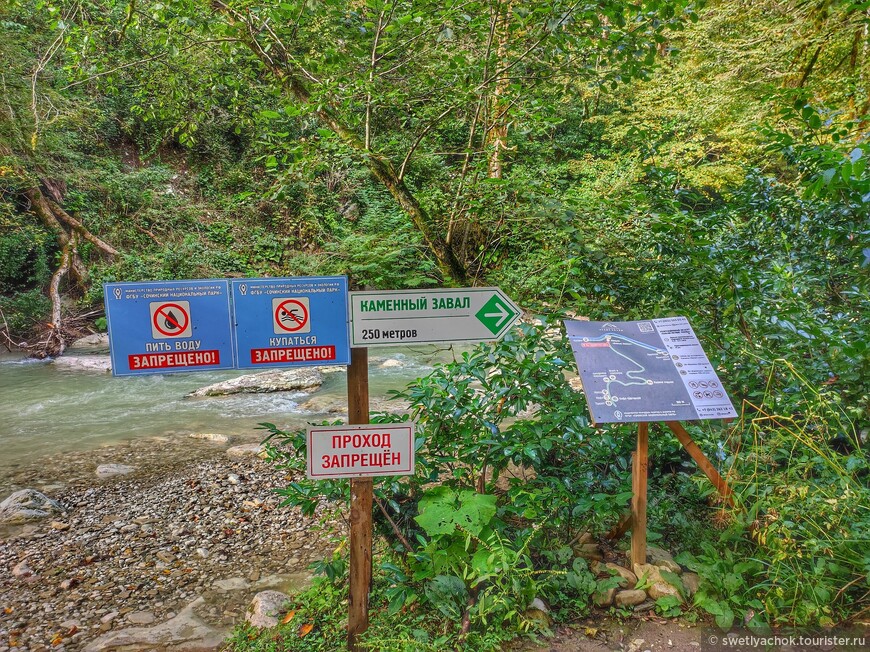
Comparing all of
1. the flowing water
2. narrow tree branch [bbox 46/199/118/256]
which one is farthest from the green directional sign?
narrow tree branch [bbox 46/199/118/256]

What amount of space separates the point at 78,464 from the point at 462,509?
4.90m

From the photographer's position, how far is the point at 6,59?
9.02 meters

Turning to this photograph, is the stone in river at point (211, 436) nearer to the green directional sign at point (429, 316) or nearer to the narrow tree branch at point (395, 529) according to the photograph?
the narrow tree branch at point (395, 529)

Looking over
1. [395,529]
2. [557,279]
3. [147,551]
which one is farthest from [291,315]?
[147,551]

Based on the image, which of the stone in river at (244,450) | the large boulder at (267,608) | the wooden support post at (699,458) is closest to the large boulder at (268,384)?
the stone in river at (244,450)

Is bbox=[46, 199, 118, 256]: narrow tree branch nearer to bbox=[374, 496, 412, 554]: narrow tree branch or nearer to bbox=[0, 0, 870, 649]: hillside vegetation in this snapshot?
bbox=[0, 0, 870, 649]: hillside vegetation

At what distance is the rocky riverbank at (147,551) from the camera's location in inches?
119

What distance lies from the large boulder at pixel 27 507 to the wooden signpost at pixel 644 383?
450cm

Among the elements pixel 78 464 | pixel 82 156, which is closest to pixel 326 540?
pixel 78 464

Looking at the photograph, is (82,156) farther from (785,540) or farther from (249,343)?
(785,540)

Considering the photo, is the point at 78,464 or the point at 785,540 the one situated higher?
the point at 785,540

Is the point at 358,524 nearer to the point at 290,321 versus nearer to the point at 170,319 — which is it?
the point at 290,321

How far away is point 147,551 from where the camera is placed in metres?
3.85

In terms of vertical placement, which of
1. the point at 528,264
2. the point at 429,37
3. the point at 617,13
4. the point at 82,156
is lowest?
the point at 528,264
